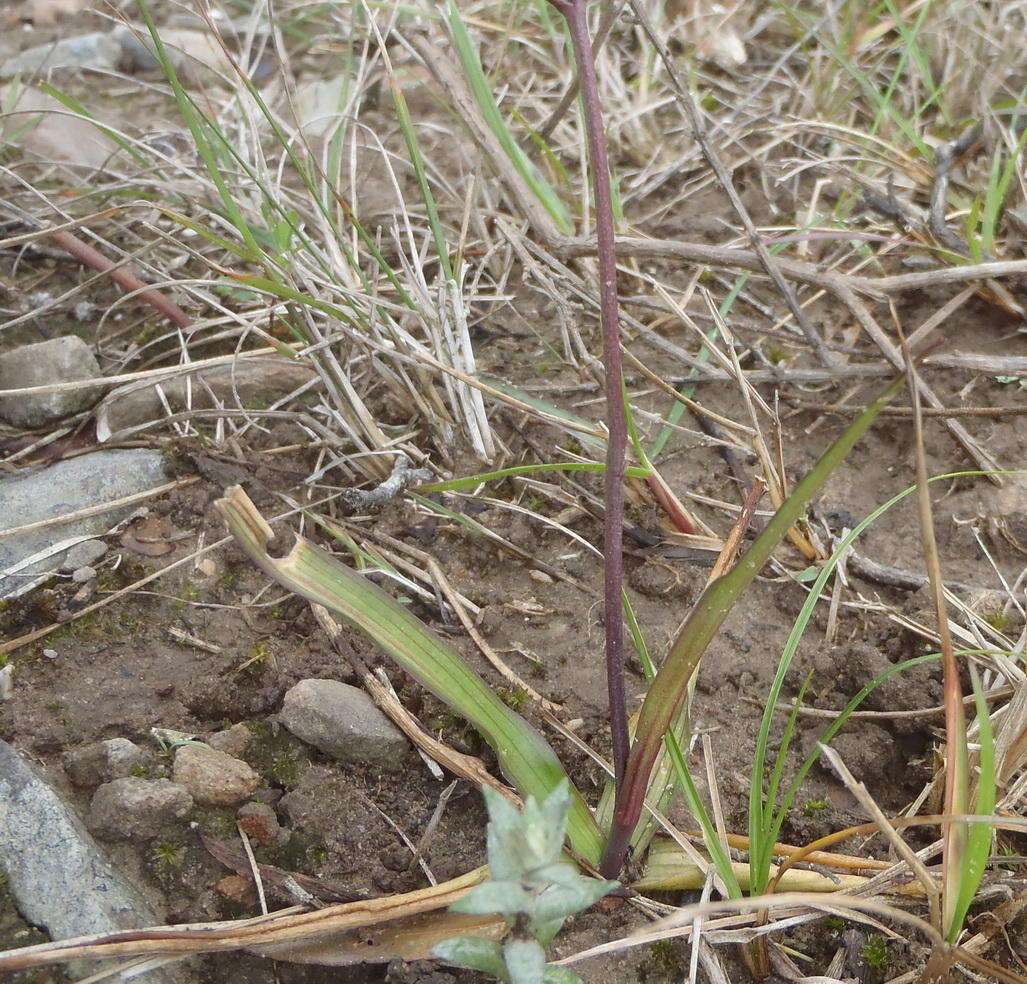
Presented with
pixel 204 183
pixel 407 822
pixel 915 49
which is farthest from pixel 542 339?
Result: pixel 915 49

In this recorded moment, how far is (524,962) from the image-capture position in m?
1.16

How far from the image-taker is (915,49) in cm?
295

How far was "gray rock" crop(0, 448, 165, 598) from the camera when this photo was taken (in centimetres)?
187

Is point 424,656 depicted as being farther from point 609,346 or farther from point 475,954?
point 609,346

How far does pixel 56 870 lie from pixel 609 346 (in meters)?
1.10

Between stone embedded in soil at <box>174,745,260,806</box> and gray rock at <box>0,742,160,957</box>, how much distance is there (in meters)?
0.16

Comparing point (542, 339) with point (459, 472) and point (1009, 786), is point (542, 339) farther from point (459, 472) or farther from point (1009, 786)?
point (1009, 786)

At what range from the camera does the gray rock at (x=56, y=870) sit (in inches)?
52.6

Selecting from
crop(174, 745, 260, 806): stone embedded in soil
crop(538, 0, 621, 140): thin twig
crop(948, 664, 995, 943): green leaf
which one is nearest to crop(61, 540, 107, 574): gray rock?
crop(174, 745, 260, 806): stone embedded in soil

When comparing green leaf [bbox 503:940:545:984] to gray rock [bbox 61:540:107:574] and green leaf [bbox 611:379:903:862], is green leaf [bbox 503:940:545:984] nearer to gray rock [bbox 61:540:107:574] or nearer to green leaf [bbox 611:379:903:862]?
green leaf [bbox 611:379:903:862]

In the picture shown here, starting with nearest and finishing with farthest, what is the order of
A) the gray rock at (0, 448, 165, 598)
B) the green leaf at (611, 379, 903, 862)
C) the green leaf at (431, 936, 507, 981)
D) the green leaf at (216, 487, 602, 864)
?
the green leaf at (611, 379, 903, 862), the green leaf at (431, 936, 507, 981), the green leaf at (216, 487, 602, 864), the gray rock at (0, 448, 165, 598)

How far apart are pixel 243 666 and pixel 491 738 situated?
557 millimetres

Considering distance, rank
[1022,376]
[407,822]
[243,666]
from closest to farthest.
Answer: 1. [407,822]
2. [243,666]
3. [1022,376]

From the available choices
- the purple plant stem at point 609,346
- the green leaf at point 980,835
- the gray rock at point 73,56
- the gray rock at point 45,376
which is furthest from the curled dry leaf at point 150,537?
the gray rock at point 73,56
